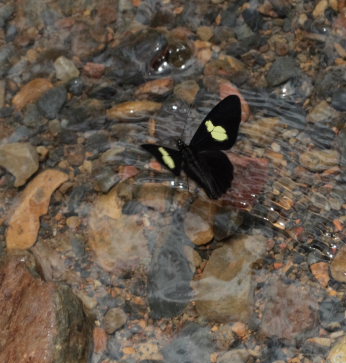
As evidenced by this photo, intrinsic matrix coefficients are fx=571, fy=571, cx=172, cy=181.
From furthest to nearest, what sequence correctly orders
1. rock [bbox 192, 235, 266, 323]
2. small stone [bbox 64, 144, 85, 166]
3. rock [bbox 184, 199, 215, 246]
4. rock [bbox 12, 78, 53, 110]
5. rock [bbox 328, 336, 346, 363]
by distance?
rock [bbox 12, 78, 53, 110], small stone [bbox 64, 144, 85, 166], rock [bbox 184, 199, 215, 246], rock [bbox 192, 235, 266, 323], rock [bbox 328, 336, 346, 363]

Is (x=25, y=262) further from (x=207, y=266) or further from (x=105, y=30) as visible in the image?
(x=105, y=30)

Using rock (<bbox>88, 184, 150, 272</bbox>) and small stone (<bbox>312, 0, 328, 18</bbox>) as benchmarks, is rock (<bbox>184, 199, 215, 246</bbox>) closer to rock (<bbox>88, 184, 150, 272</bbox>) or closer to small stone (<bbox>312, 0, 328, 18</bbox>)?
rock (<bbox>88, 184, 150, 272</bbox>)

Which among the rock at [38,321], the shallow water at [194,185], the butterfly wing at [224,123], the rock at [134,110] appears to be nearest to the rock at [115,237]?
the shallow water at [194,185]

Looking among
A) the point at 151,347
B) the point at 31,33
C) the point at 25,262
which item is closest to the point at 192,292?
the point at 151,347

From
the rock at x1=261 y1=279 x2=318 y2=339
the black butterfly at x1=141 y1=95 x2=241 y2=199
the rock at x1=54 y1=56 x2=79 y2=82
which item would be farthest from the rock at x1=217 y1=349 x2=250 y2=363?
the rock at x1=54 y1=56 x2=79 y2=82

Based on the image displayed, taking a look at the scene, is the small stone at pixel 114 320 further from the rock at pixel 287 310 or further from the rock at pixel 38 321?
the rock at pixel 287 310

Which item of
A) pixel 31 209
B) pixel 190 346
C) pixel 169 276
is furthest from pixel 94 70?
pixel 190 346

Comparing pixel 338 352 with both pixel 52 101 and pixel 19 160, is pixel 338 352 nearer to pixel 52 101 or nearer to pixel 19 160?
pixel 19 160
